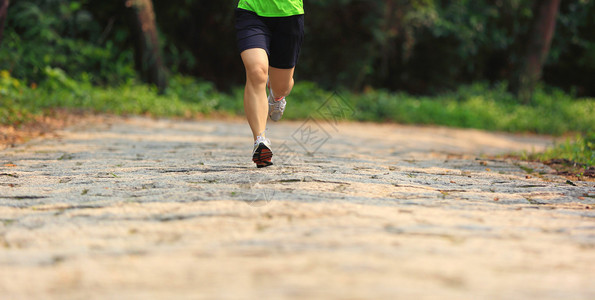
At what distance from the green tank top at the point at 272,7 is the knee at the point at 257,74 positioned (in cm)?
47

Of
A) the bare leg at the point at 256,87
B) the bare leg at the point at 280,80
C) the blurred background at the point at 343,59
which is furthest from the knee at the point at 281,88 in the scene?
the blurred background at the point at 343,59

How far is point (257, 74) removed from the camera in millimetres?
4910

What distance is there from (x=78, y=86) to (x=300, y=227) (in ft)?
39.8

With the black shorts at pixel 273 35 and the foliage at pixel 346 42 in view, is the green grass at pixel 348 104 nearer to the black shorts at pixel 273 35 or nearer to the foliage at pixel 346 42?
the foliage at pixel 346 42

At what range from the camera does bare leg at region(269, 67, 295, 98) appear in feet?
18.1

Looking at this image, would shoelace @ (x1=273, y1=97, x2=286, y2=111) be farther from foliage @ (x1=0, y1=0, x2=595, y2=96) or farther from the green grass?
foliage @ (x1=0, y1=0, x2=595, y2=96)

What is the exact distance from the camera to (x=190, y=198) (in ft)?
12.0

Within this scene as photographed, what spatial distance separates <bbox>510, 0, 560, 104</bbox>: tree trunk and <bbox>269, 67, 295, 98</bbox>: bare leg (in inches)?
567

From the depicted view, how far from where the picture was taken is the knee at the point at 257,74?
4891 mm

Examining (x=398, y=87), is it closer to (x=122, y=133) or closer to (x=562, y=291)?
(x=122, y=133)

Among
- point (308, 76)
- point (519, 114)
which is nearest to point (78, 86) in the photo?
point (308, 76)

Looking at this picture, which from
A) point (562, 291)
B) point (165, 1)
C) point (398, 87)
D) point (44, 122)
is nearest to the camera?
point (562, 291)

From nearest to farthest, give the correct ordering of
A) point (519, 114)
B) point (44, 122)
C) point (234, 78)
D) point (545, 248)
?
point (545, 248) → point (44, 122) → point (519, 114) → point (234, 78)

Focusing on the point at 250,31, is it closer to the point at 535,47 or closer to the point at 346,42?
the point at 346,42
